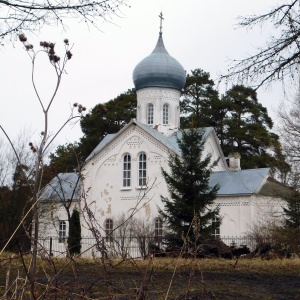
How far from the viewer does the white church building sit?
27.8 meters

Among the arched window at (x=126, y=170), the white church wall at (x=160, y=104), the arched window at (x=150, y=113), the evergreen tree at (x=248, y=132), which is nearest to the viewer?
the arched window at (x=126, y=170)

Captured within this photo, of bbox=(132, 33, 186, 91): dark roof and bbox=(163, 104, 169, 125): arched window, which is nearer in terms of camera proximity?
bbox=(132, 33, 186, 91): dark roof

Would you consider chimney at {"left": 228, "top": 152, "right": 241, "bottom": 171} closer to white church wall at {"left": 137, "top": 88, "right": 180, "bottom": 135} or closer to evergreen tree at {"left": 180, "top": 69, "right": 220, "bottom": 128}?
white church wall at {"left": 137, "top": 88, "right": 180, "bottom": 135}

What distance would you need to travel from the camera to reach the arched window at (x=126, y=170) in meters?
30.4

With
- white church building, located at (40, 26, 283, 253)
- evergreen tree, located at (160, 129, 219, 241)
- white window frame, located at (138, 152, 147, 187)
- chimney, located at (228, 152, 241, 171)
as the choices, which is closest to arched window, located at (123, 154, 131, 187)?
white church building, located at (40, 26, 283, 253)

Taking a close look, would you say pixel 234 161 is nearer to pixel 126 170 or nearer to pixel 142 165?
pixel 142 165

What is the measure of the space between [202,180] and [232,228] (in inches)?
229

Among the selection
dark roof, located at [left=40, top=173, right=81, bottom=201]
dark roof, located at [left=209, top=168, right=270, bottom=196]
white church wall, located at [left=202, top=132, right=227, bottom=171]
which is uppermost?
white church wall, located at [left=202, top=132, right=227, bottom=171]

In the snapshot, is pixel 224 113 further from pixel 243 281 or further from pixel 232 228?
pixel 243 281

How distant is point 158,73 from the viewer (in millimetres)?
32938

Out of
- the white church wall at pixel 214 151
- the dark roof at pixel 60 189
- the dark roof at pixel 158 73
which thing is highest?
the dark roof at pixel 158 73

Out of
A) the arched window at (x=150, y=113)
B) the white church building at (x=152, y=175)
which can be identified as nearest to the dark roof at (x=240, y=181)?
the white church building at (x=152, y=175)

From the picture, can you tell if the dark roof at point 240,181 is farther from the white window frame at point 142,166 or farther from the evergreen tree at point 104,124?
the evergreen tree at point 104,124

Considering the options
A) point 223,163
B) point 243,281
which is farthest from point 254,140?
point 243,281
